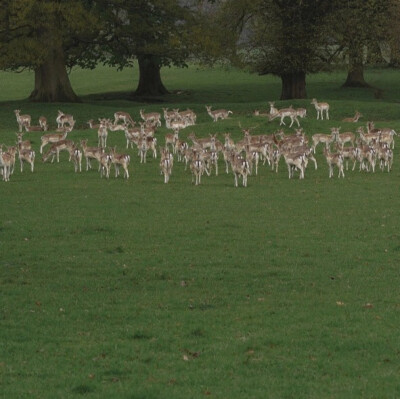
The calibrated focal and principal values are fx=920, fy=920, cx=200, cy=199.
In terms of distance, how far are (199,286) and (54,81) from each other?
111 feet

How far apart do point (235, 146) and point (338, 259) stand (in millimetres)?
13749

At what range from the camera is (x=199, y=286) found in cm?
1335

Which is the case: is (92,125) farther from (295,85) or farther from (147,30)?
(295,85)

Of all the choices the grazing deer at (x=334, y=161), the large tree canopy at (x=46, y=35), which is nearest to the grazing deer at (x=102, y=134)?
the grazing deer at (x=334, y=161)

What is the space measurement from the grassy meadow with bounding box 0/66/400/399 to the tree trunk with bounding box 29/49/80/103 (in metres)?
19.6

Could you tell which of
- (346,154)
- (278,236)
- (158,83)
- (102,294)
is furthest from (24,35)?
(102,294)

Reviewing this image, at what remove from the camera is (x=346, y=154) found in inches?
1039

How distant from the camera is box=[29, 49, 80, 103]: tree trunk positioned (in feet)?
149

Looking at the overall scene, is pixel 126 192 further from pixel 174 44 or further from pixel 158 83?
pixel 158 83

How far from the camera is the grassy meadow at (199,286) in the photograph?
31.3 feet

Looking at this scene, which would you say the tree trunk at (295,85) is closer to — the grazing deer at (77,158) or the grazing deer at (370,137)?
the grazing deer at (370,137)

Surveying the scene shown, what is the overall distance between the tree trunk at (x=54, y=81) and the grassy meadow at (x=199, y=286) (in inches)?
772

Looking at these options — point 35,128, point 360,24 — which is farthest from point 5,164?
point 360,24

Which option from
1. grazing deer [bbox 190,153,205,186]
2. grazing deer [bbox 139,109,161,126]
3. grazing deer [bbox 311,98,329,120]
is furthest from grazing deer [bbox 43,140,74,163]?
grazing deer [bbox 311,98,329,120]
